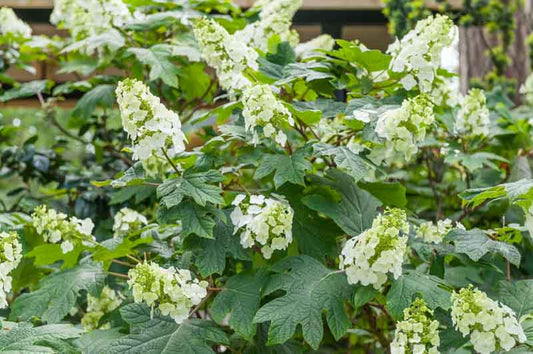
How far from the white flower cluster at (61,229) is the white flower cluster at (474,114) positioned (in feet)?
3.64

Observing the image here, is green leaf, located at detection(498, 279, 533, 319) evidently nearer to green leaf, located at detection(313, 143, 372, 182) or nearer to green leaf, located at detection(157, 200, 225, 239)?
green leaf, located at detection(313, 143, 372, 182)

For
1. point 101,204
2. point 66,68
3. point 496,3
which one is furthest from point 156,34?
point 496,3

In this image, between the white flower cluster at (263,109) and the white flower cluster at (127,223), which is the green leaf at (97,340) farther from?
the white flower cluster at (263,109)

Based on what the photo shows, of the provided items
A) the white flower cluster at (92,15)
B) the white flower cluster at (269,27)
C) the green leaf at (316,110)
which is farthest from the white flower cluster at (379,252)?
the white flower cluster at (92,15)

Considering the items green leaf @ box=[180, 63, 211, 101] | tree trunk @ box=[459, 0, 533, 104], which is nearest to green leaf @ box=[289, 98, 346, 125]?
green leaf @ box=[180, 63, 211, 101]

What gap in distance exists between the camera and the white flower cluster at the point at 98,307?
70.3 inches

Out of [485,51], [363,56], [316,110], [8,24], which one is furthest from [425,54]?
[485,51]

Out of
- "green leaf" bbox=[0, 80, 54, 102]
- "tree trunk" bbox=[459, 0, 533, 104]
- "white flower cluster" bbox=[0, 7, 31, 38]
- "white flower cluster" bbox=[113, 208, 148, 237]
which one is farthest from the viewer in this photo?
"tree trunk" bbox=[459, 0, 533, 104]

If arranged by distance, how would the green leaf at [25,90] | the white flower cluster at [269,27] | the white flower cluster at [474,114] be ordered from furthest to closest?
the green leaf at [25,90] < the white flower cluster at [269,27] < the white flower cluster at [474,114]

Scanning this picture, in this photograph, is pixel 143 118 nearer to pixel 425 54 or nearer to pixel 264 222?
pixel 264 222

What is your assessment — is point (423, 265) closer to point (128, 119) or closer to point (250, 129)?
point (250, 129)

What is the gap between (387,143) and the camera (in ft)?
4.99

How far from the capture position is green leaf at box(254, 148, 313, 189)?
4.78 ft

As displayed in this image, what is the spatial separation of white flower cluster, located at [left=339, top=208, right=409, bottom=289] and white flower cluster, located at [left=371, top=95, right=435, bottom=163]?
0.66 feet
